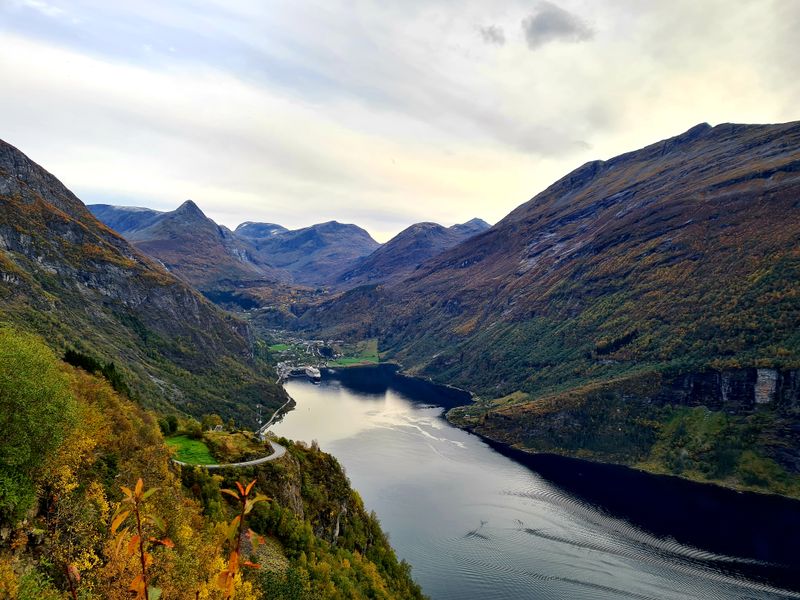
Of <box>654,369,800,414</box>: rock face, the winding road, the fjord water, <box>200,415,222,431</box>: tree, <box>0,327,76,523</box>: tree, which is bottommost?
the fjord water

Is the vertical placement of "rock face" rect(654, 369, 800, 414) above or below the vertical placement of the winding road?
above

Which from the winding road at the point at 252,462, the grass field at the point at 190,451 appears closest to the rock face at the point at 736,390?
the winding road at the point at 252,462

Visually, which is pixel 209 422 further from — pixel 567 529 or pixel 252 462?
pixel 567 529

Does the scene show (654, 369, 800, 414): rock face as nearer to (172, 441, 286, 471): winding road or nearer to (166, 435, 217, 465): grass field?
(172, 441, 286, 471): winding road

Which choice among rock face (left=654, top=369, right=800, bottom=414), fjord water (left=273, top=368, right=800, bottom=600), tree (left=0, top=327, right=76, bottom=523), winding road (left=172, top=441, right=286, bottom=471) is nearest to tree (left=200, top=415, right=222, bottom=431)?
winding road (left=172, top=441, right=286, bottom=471)

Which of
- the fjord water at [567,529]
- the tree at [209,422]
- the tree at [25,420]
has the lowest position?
the fjord water at [567,529]

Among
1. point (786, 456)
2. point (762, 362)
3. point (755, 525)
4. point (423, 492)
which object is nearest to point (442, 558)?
point (423, 492)

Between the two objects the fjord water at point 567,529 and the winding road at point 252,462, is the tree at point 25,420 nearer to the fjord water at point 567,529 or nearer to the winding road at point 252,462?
the winding road at point 252,462
